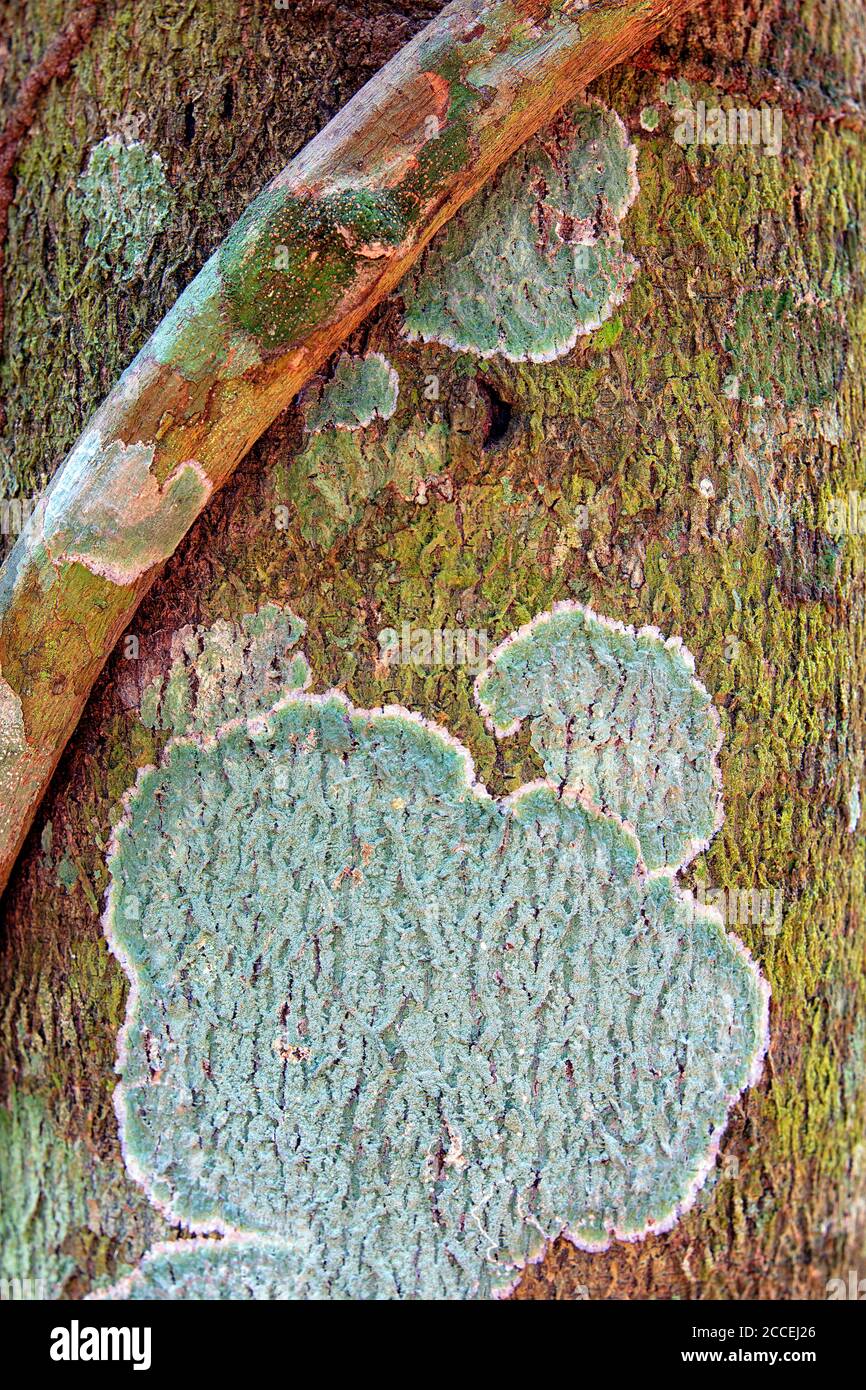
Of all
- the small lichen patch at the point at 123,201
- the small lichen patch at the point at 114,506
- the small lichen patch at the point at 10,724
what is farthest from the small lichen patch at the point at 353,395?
the small lichen patch at the point at 10,724

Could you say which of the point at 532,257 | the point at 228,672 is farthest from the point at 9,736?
the point at 532,257

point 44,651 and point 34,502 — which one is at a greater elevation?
point 34,502

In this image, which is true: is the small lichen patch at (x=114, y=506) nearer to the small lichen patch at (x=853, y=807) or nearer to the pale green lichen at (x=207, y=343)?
the pale green lichen at (x=207, y=343)

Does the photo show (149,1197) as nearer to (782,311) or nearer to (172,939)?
(172,939)

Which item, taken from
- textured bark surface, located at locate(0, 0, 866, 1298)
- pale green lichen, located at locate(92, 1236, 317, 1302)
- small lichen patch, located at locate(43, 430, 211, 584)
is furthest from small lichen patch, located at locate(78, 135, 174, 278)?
pale green lichen, located at locate(92, 1236, 317, 1302)

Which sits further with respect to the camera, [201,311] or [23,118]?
[23,118]

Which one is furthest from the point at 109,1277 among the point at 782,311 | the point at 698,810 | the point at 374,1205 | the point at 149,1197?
the point at 782,311

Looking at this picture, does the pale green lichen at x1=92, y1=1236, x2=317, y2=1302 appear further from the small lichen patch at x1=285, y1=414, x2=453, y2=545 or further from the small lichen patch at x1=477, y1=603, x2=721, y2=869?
the small lichen patch at x1=285, y1=414, x2=453, y2=545
